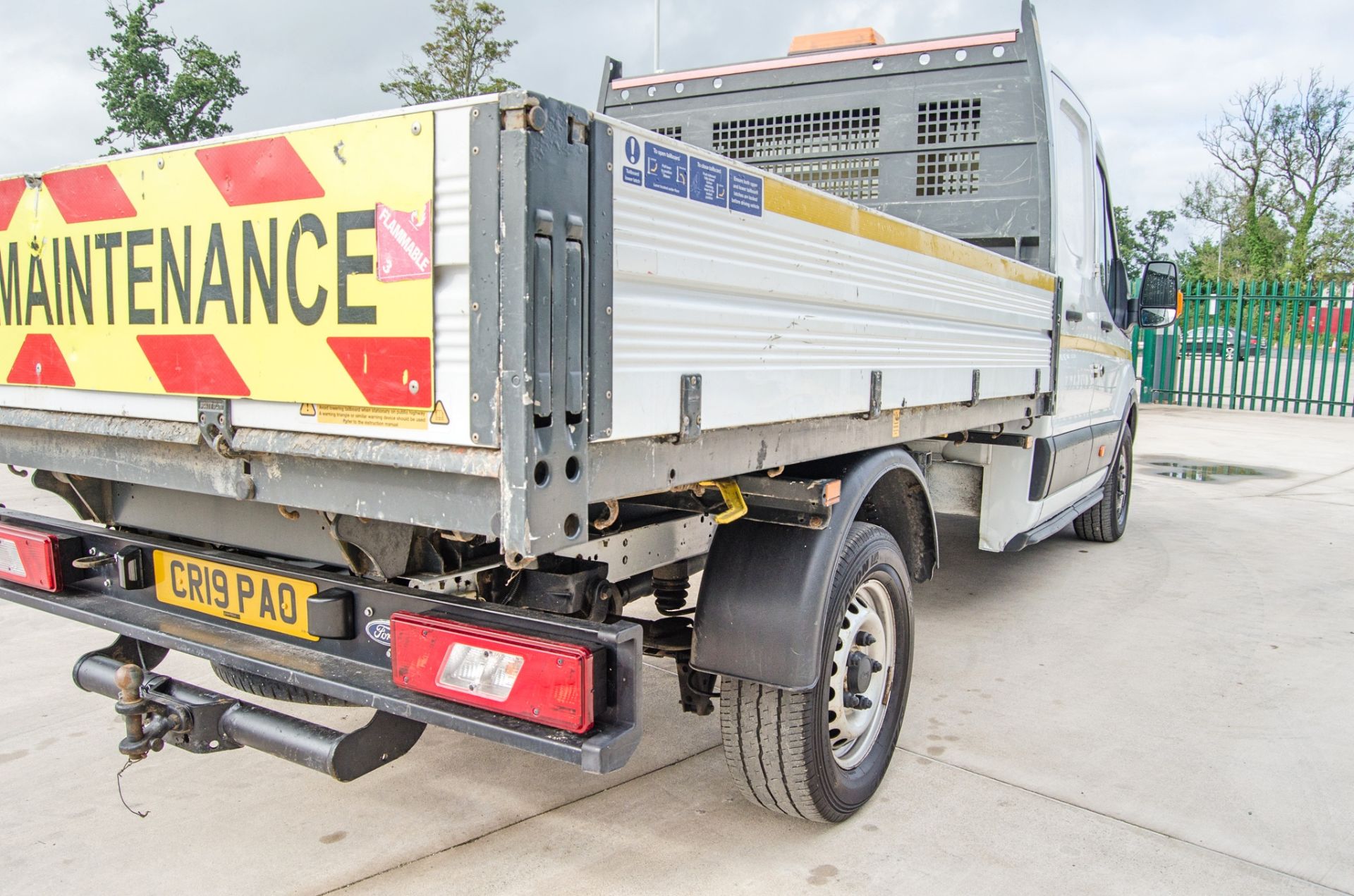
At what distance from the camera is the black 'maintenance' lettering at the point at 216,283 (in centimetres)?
195

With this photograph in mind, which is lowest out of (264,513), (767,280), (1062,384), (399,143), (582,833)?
(582,833)

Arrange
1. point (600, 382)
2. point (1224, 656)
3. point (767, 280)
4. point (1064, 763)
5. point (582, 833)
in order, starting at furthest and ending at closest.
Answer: point (1224, 656), point (1064, 763), point (582, 833), point (767, 280), point (600, 382)

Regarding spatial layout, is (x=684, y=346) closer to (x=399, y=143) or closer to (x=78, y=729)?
(x=399, y=143)

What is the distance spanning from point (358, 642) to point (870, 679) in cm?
148

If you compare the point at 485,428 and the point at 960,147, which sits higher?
the point at 960,147

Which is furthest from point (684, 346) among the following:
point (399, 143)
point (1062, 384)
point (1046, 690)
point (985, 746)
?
point (1062, 384)

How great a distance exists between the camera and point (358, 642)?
2186 mm

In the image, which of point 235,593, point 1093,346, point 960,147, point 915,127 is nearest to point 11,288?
point 235,593

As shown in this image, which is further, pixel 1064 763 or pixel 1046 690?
pixel 1046 690

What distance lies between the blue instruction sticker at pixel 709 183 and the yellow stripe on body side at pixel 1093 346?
9.65 ft

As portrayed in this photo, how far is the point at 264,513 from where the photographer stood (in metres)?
2.40

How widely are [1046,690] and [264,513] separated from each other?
121 inches

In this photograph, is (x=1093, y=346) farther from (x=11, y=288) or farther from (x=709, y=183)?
(x=11, y=288)

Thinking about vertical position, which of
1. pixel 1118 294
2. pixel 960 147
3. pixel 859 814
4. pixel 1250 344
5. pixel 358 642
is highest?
pixel 960 147
